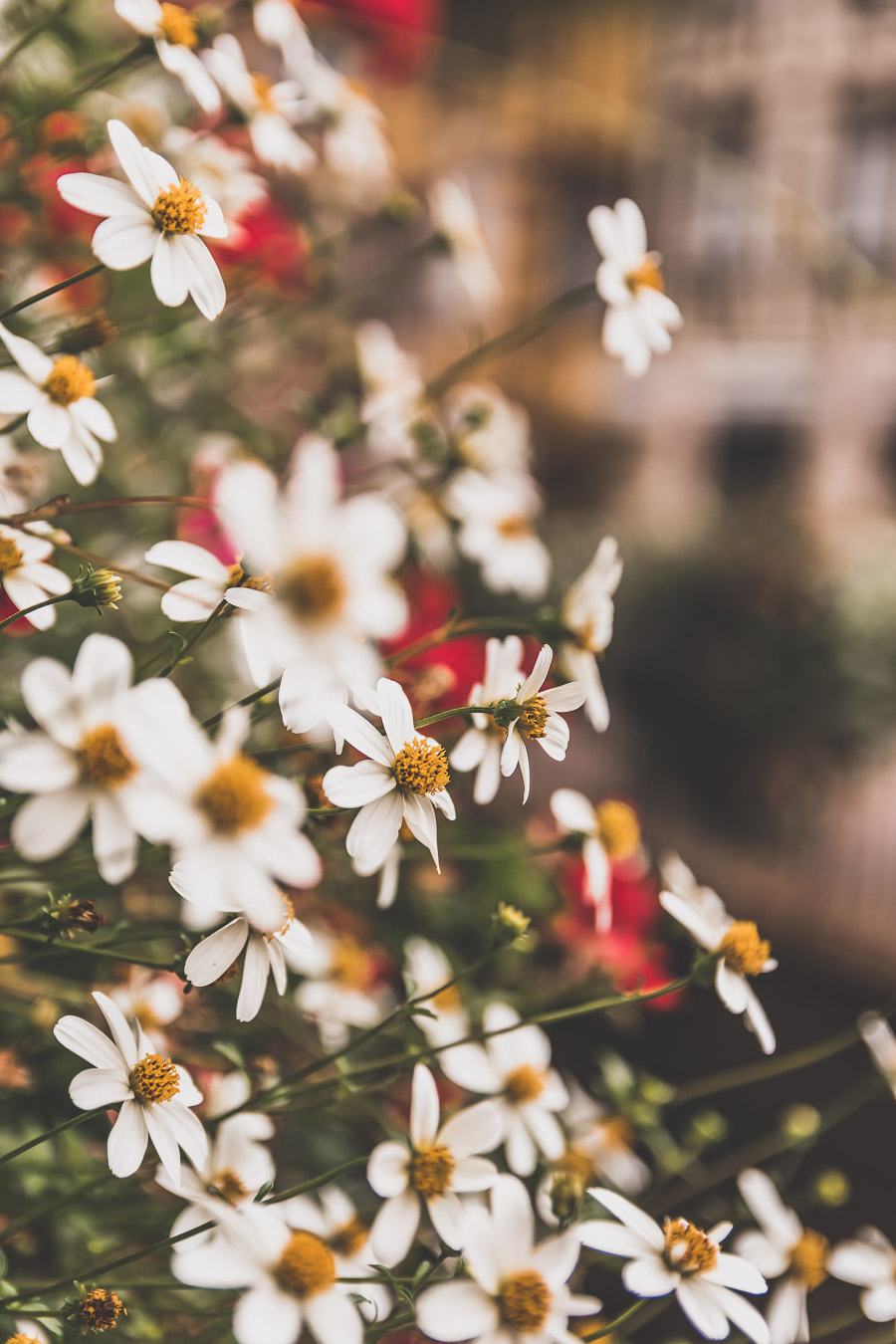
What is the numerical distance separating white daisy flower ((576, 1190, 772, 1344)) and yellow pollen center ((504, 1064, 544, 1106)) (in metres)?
0.06

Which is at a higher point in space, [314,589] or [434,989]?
[314,589]

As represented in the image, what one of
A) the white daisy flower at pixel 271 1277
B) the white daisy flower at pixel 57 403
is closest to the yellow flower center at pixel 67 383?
the white daisy flower at pixel 57 403

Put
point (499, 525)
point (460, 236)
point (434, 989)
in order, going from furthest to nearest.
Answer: point (460, 236) → point (499, 525) → point (434, 989)

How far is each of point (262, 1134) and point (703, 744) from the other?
8.05 feet

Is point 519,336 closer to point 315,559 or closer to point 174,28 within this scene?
point 174,28

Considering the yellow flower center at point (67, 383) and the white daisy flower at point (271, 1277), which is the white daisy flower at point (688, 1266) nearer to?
the white daisy flower at point (271, 1277)

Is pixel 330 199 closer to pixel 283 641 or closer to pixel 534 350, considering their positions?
pixel 283 641

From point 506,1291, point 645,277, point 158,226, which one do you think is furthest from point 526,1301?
point 645,277

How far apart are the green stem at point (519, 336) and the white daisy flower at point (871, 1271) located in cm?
42

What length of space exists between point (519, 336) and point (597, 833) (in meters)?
0.29

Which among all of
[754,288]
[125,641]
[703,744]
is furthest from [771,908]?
[754,288]

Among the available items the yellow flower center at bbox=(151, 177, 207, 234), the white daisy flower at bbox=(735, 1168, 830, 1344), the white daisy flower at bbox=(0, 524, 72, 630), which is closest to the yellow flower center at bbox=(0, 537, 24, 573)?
the white daisy flower at bbox=(0, 524, 72, 630)

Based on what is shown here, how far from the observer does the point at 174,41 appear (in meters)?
0.38

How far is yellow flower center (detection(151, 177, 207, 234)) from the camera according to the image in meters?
0.29
